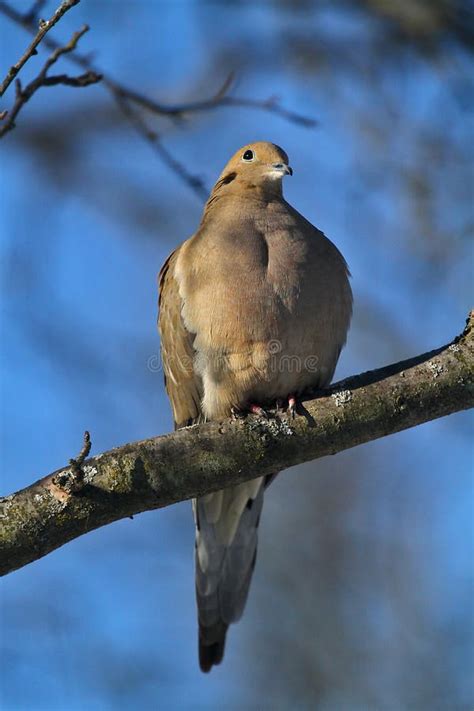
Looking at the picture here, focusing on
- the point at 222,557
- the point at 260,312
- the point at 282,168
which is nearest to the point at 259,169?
the point at 282,168

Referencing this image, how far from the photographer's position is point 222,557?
183 inches

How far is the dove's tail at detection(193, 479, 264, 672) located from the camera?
4.56 metres

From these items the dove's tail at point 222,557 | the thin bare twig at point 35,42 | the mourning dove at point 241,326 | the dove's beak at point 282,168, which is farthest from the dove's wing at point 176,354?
the thin bare twig at point 35,42

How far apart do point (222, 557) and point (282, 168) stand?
6.38ft

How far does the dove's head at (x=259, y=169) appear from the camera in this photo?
4.63 meters

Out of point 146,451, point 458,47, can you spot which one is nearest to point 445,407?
point 146,451

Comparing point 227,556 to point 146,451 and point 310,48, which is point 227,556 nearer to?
point 146,451

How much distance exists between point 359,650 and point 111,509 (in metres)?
4.11

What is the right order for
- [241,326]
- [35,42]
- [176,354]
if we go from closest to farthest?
[35,42], [241,326], [176,354]

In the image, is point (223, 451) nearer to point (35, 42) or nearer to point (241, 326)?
point (241, 326)

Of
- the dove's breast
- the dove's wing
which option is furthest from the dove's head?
the dove's wing

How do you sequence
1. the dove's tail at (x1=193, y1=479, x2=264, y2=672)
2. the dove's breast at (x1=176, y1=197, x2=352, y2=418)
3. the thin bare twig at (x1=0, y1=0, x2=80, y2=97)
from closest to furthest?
1. the thin bare twig at (x1=0, y1=0, x2=80, y2=97)
2. the dove's breast at (x1=176, y1=197, x2=352, y2=418)
3. the dove's tail at (x1=193, y1=479, x2=264, y2=672)

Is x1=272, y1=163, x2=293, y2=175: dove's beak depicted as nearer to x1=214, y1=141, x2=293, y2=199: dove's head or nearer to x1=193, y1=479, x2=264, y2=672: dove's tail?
x1=214, y1=141, x2=293, y2=199: dove's head

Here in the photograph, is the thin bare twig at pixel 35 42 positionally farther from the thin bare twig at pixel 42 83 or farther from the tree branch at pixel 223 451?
the tree branch at pixel 223 451
